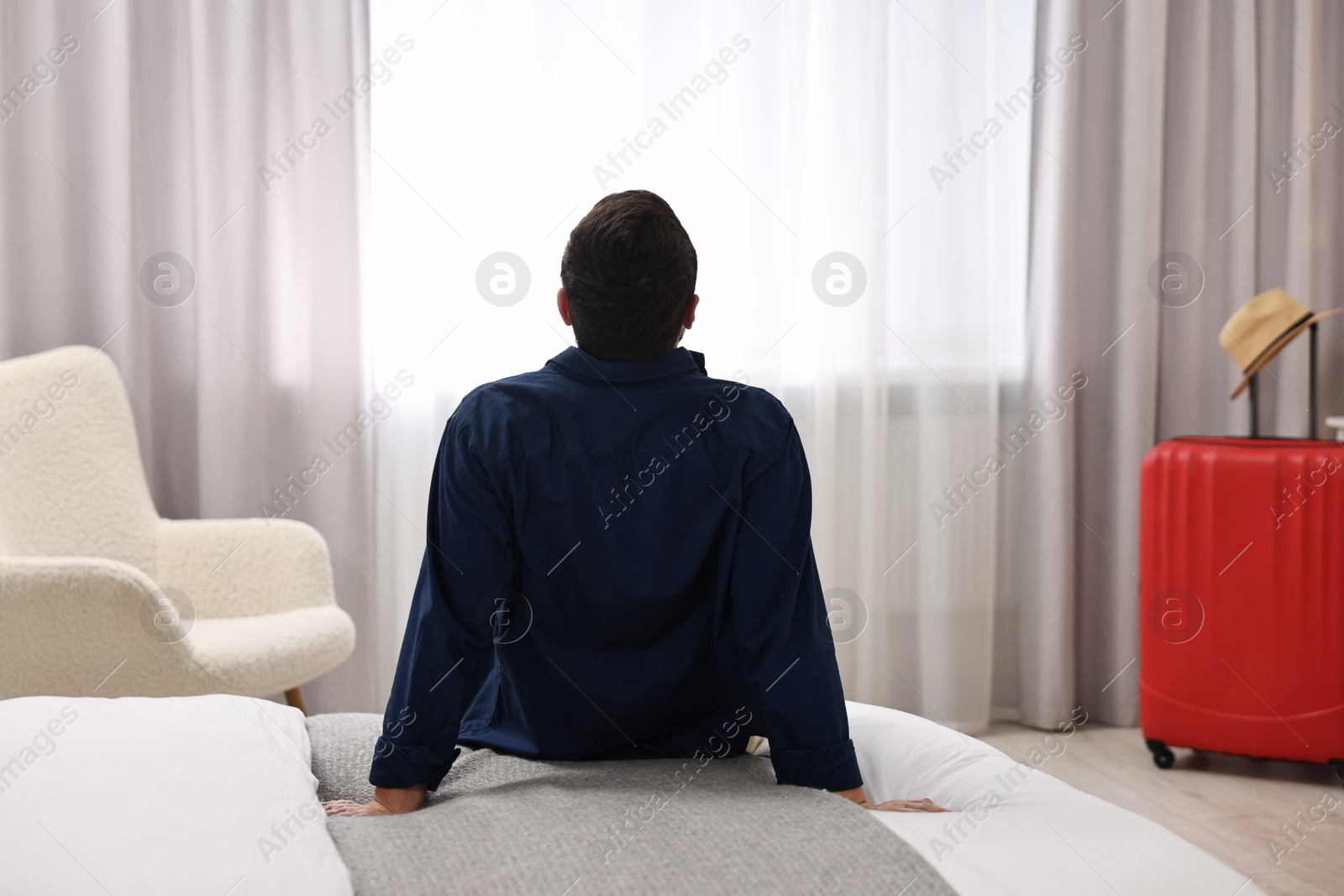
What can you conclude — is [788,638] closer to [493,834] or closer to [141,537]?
[493,834]

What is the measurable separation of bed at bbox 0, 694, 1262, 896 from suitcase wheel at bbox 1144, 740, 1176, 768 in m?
1.76

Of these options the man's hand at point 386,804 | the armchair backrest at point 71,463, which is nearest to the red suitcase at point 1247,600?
the man's hand at point 386,804

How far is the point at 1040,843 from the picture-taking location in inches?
27.7

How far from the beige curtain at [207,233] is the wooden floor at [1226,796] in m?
1.78

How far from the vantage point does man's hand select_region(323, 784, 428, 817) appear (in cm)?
89

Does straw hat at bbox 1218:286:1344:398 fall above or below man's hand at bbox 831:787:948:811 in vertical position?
above

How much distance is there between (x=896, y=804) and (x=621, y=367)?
49cm

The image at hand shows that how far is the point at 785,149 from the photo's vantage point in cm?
259

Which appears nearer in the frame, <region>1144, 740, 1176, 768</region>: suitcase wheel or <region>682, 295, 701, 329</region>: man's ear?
<region>682, 295, 701, 329</region>: man's ear

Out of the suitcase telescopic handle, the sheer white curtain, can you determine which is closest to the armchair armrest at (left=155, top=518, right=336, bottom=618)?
the sheer white curtain

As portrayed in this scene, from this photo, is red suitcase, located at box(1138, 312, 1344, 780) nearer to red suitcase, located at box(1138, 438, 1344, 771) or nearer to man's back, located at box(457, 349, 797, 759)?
red suitcase, located at box(1138, 438, 1344, 771)

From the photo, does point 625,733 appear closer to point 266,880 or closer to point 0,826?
point 266,880

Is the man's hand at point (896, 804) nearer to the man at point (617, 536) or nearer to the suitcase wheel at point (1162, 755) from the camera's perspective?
the man at point (617, 536)

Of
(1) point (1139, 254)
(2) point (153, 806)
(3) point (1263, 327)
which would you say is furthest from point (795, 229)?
(2) point (153, 806)
